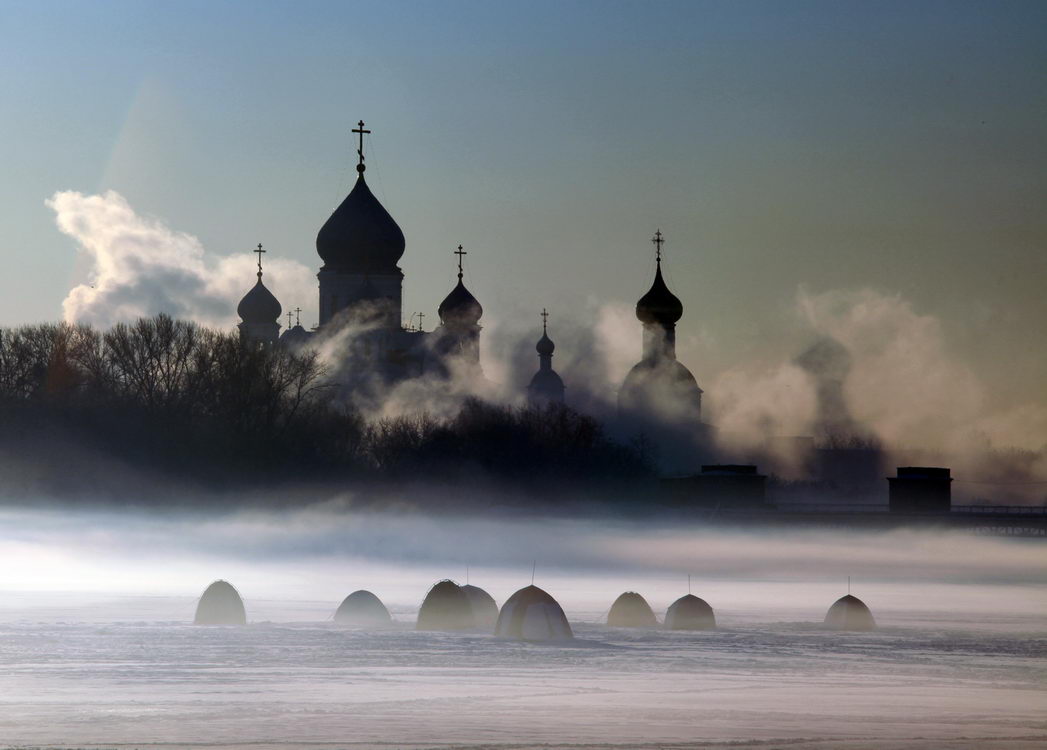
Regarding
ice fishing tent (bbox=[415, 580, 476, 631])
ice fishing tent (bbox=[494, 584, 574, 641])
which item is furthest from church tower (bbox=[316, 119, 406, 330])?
ice fishing tent (bbox=[494, 584, 574, 641])

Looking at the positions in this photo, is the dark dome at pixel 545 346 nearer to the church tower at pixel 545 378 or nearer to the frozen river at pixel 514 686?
the church tower at pixel 545 378

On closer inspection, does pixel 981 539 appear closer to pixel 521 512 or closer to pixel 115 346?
pixel 521 512

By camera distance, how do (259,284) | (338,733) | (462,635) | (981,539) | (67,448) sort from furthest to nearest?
1. (259,284)
2. (981,539)
3. (67,448)
4. (462,635)
5. (338,733)

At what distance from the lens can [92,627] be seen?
2906 inches

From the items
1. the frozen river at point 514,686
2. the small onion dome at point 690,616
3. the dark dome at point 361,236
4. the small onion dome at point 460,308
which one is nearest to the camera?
the frozen river at point 514,686

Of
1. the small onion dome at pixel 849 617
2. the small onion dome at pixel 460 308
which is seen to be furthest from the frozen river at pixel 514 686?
the small onion dome at pixel 460 308

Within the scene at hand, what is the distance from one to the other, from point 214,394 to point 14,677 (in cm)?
5547

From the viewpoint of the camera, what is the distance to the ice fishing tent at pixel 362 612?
77188 millimetres

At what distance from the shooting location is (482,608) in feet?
259

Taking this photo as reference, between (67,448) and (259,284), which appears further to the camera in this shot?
(259,284)

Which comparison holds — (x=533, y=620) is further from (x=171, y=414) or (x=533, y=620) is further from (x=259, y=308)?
(x=259, y=308)

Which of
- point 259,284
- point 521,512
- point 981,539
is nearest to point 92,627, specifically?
point 521,512

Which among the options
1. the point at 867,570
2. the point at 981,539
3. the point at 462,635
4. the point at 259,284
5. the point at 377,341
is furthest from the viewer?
the point at 259,284

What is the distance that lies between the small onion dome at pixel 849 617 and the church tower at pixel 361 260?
2633 inches
